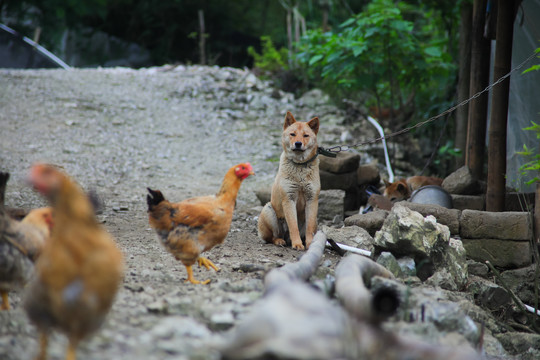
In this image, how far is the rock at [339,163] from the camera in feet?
24.9

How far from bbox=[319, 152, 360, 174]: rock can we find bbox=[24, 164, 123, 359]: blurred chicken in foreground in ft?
18.0

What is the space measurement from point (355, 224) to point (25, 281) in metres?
3.96

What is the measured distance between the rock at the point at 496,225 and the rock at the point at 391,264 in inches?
55.5

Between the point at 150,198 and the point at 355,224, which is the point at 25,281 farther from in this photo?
the point at 355,224

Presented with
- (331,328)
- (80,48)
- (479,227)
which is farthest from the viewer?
(80,48)

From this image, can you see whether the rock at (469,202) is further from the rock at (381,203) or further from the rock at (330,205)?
the rock at (330,205)

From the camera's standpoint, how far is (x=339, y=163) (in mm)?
7578

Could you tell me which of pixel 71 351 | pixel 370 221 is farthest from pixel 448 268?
pixel 71 351

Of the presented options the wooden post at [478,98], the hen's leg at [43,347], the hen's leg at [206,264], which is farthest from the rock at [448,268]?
the hen's leg at [43,347]

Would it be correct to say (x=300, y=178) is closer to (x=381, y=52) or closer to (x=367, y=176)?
(x=367, y=176)

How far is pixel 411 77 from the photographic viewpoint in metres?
10.7

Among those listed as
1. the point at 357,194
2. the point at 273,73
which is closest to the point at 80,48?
the point at 273,73

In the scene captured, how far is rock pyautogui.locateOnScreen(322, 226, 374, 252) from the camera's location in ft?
18.3

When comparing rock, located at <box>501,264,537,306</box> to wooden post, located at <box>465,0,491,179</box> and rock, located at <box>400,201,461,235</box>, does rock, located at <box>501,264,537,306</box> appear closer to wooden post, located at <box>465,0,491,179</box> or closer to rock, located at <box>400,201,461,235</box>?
rock, located at <box>400,201,461,235</box>
